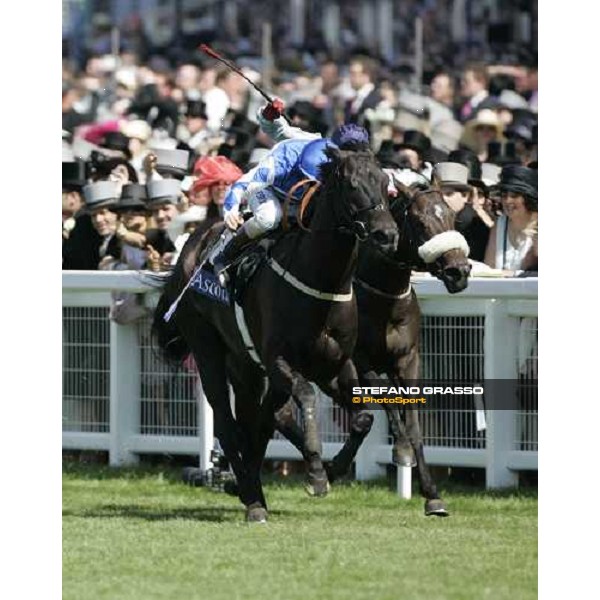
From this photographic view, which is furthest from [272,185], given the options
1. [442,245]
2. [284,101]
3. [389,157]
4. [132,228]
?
[284,101]

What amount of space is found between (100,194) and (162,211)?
2.12ft

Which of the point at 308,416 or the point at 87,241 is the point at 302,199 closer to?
the point at 308,416

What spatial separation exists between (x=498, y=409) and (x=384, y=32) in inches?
515

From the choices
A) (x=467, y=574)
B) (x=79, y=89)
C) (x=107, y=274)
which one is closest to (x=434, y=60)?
(x=79, y=89)

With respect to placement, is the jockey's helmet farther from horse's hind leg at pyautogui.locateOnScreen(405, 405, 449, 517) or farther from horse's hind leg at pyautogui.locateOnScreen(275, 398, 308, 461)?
horse's hind leg at pyautogui.locateOnScreen(405, 405, 449, 517)

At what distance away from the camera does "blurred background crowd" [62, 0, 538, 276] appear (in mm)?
11844

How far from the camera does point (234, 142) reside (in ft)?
51.8

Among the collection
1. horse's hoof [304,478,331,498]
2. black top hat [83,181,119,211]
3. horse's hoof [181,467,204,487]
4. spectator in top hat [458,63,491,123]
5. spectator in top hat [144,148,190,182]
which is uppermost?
spectator in top hat [458,63,491,123]

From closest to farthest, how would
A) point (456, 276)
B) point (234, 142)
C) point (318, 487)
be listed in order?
point (318, 487)
point (456, 276)
point (234, 142)

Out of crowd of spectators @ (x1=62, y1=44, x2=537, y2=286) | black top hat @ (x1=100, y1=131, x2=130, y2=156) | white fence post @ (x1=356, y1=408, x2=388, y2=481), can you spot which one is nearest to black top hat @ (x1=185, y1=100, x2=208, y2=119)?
crowd of spectators @ (x1=62, y1=44, x2=537, y2=286)

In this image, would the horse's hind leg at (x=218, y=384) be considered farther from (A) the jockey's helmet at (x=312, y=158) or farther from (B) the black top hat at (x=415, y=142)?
(B) the black top hat at (x=415, y=142)

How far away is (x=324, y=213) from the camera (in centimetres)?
950

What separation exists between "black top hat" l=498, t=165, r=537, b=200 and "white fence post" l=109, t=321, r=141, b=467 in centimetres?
260
